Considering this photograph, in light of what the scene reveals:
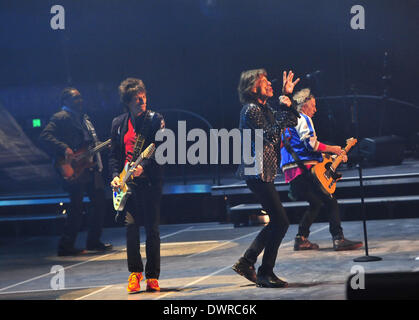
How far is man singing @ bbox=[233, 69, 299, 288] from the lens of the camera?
5777 millimetres

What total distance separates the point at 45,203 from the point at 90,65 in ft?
11.6

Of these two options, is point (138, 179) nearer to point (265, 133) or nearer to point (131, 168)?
point (131, 168)

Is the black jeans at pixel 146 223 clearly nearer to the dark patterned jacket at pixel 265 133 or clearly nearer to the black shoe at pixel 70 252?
the dark patterned jacket at pixel 265 133

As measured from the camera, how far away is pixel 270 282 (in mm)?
5770

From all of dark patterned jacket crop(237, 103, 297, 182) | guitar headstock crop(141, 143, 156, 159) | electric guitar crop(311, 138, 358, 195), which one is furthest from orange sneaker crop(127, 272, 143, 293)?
electric guitar crop(311, 138, 358, 195)

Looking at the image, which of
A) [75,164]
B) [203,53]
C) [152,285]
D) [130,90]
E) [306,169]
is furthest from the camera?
[203,53]

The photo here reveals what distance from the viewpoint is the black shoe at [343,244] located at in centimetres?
749

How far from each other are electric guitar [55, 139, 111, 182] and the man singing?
3.20 meters

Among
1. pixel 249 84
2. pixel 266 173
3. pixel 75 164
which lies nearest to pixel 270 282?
pixel 266 173

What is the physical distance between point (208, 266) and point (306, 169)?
4.47 feet

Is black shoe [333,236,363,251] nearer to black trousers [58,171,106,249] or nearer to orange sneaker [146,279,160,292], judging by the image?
orange sneaker [146,279,160,292]

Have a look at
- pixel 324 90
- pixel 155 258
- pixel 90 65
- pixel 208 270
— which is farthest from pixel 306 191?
pixel 90 65

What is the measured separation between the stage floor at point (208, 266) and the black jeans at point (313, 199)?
0.91 ft

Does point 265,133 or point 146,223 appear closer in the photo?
point 265,133
